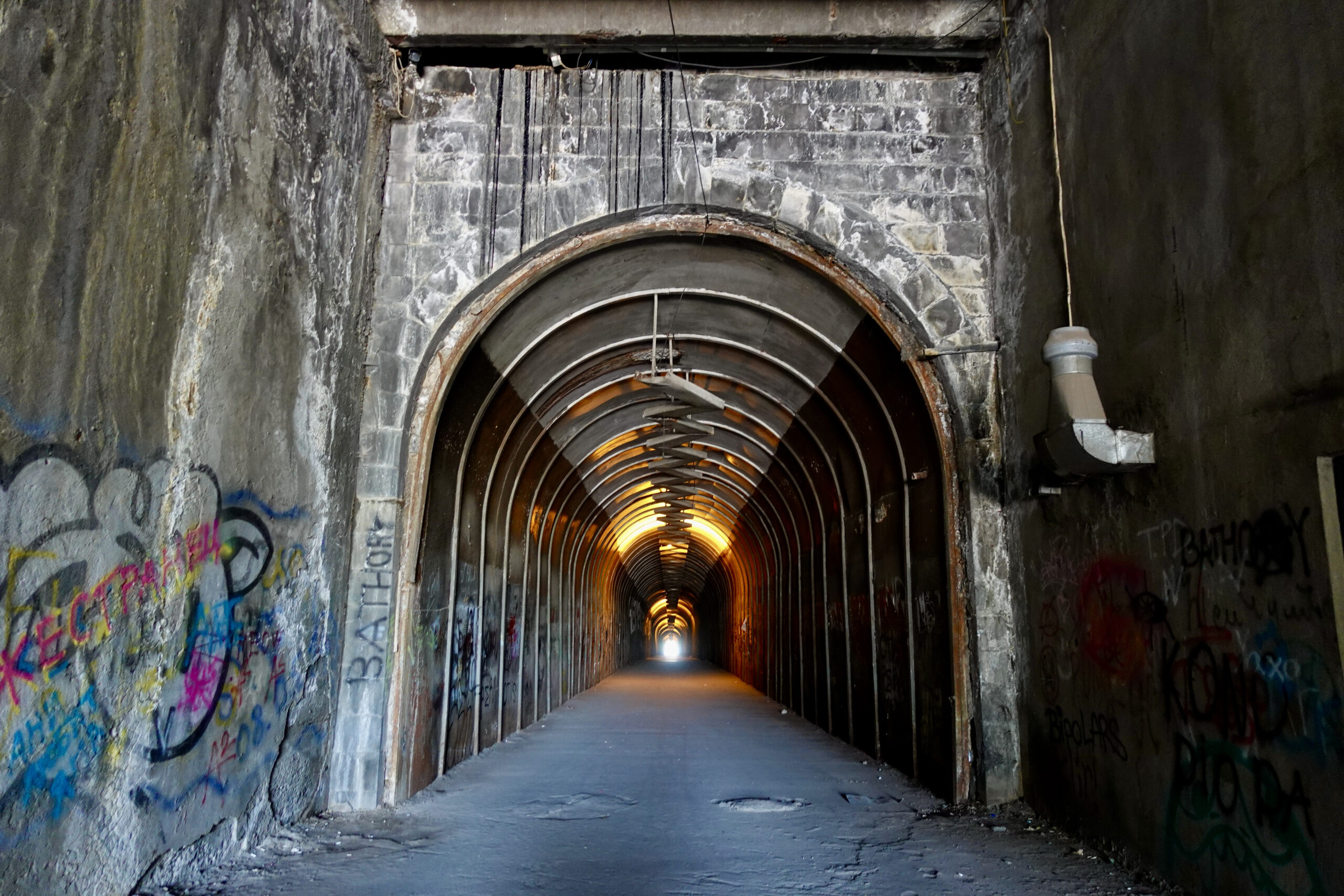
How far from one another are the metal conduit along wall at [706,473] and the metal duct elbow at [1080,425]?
2150 mm

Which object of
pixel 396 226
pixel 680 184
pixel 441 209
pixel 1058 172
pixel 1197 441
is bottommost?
pixel 1197 441

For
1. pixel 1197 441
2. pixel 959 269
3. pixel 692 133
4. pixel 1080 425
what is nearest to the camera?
pixel 1197 441

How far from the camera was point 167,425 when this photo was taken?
4.92 metres

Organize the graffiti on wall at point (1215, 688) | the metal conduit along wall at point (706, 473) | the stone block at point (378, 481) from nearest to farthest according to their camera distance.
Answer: the graffiti on wall at point (1215, 688), the stone block at point (378, 481), the metal conduit along wall at point (706, 473)

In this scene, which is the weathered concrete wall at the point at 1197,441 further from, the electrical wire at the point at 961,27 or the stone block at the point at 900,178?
the stone block at the point at 900,178

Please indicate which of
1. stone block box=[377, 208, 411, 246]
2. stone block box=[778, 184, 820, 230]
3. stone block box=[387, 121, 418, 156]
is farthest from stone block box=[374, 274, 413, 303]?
stone block box=[778, 184, 820, 230]

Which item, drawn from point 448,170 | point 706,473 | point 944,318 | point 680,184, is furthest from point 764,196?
point 706,473

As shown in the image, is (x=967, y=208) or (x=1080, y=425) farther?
(x=967, y=208)

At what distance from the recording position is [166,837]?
4.96 metres

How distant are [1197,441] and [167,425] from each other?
5729 millimetres

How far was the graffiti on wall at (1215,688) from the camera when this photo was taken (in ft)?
13.3

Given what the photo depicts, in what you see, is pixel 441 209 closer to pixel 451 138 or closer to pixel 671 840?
pixel 451 138

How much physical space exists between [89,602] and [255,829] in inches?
94.0

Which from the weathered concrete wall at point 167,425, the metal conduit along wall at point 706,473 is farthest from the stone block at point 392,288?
the metal conduit along wall at point 706,473
